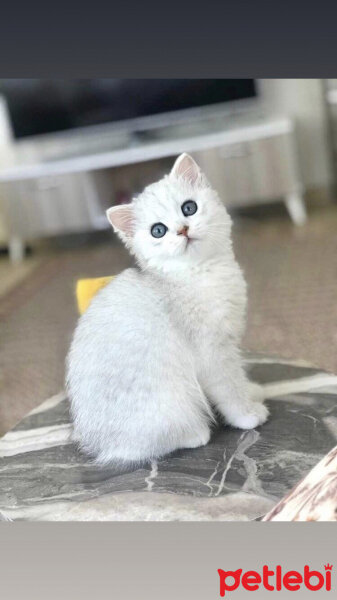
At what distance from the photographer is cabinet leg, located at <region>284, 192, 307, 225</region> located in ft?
4.57

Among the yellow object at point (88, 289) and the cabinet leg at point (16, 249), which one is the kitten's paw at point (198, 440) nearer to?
the yellow object at point (88, 289)

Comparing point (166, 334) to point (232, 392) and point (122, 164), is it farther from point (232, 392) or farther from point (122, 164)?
point (122, 164)

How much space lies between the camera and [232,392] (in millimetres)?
881

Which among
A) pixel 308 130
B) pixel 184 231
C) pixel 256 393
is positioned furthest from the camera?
pixel 308 130

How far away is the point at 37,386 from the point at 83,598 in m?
0.70

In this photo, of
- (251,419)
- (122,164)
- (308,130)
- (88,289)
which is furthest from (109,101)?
(251,419)

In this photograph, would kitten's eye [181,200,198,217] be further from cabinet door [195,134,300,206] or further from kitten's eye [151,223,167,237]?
cabinet door [195,134,300,206]

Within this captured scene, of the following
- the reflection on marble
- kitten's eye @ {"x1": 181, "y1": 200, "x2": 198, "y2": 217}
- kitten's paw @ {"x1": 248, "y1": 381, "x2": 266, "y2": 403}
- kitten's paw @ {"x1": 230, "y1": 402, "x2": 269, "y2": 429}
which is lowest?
the reflection on marble

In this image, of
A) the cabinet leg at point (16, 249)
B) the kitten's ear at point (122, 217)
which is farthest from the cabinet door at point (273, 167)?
the kitten's ear at point (122, 217)

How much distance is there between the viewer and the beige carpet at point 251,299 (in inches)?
54.7

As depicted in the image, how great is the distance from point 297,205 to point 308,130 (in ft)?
0.56

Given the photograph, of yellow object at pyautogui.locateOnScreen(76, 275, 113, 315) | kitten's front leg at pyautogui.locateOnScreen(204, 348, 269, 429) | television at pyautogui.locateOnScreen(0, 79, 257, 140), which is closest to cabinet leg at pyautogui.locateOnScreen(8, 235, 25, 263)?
television at pyautogui.locateOnScreen(0, 79, 257, 140)

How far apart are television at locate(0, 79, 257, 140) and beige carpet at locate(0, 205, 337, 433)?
0.28 m

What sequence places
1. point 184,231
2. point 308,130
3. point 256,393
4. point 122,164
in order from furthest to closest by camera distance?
point 122,164 < point 308,130 < point 256,393 < point 184,231
